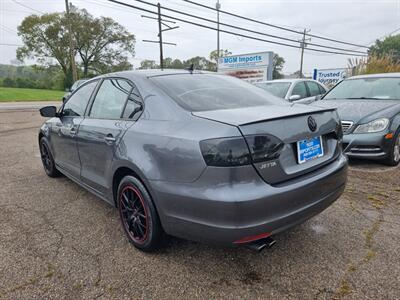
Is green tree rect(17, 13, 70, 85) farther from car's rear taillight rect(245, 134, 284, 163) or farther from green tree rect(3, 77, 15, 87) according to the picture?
car's rear taillight rect(245, 134, 284, 163)

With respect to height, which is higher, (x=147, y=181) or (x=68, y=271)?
(x=147, y=181)

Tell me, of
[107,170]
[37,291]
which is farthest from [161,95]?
[37,291]

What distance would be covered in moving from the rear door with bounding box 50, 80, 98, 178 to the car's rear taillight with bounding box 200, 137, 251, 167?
78.8 inches

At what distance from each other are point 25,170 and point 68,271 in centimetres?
329

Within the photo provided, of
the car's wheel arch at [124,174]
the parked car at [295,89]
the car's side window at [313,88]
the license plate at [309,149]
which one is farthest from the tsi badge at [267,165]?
the car's side window at [313,88]

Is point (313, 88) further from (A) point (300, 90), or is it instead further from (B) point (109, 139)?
(B) point (109, 139)

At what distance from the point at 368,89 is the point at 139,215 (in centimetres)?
483

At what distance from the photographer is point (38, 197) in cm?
365

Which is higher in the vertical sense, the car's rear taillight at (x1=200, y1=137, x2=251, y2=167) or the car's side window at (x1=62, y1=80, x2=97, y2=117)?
the car's side window at (x1=62, y1=80, x2=97, y2=117)

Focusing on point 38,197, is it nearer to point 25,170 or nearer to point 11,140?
point 25,170

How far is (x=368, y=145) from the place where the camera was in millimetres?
4188

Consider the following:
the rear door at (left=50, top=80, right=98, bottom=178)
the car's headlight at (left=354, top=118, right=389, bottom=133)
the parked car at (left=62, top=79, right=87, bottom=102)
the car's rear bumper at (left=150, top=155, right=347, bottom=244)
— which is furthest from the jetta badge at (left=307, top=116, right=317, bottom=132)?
the parked car at (left=62, top=79, right=87, bottom=102)

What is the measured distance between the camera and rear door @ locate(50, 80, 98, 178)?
3.25 m

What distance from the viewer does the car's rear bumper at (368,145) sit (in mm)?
4164
